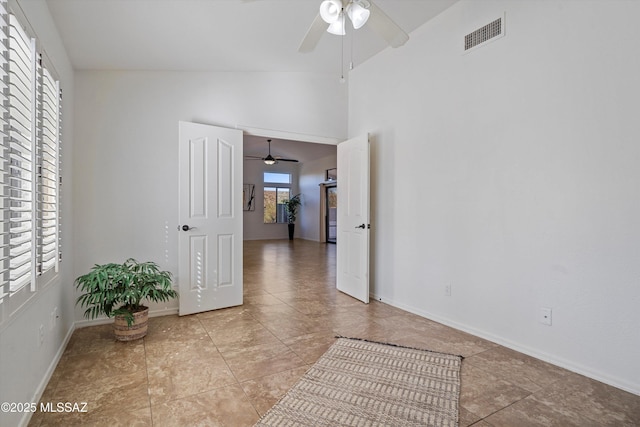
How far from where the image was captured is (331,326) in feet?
10.6

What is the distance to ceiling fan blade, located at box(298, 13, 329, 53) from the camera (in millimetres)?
2073

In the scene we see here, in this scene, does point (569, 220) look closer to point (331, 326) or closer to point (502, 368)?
point (502, 368)

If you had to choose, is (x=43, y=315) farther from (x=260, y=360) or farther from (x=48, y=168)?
(x=260, y=360)

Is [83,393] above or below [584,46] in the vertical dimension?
below

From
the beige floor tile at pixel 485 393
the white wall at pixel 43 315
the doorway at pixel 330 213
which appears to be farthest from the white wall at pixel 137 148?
the doorway at pixel 330 213

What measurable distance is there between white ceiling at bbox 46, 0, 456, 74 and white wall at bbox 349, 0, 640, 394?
835 millimetres

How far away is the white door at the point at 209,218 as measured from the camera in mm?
3533

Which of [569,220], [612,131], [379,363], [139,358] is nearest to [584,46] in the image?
[612,131]

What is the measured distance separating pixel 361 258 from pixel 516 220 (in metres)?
1.89

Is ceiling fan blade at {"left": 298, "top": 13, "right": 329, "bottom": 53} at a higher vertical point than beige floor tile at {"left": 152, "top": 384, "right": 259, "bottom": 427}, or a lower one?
higher

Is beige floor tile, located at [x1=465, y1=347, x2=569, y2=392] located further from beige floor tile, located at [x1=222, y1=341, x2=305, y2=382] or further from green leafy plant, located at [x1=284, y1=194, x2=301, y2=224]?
green leafy plant, located at [x1=284, y1=194, x2=301, y2=224]

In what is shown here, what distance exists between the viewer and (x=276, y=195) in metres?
12.2

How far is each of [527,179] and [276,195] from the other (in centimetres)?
1017

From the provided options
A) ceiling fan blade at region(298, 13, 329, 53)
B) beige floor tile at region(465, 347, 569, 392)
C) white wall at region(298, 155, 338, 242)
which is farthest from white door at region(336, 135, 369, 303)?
white wall at region(298, 155, 338, 242)
